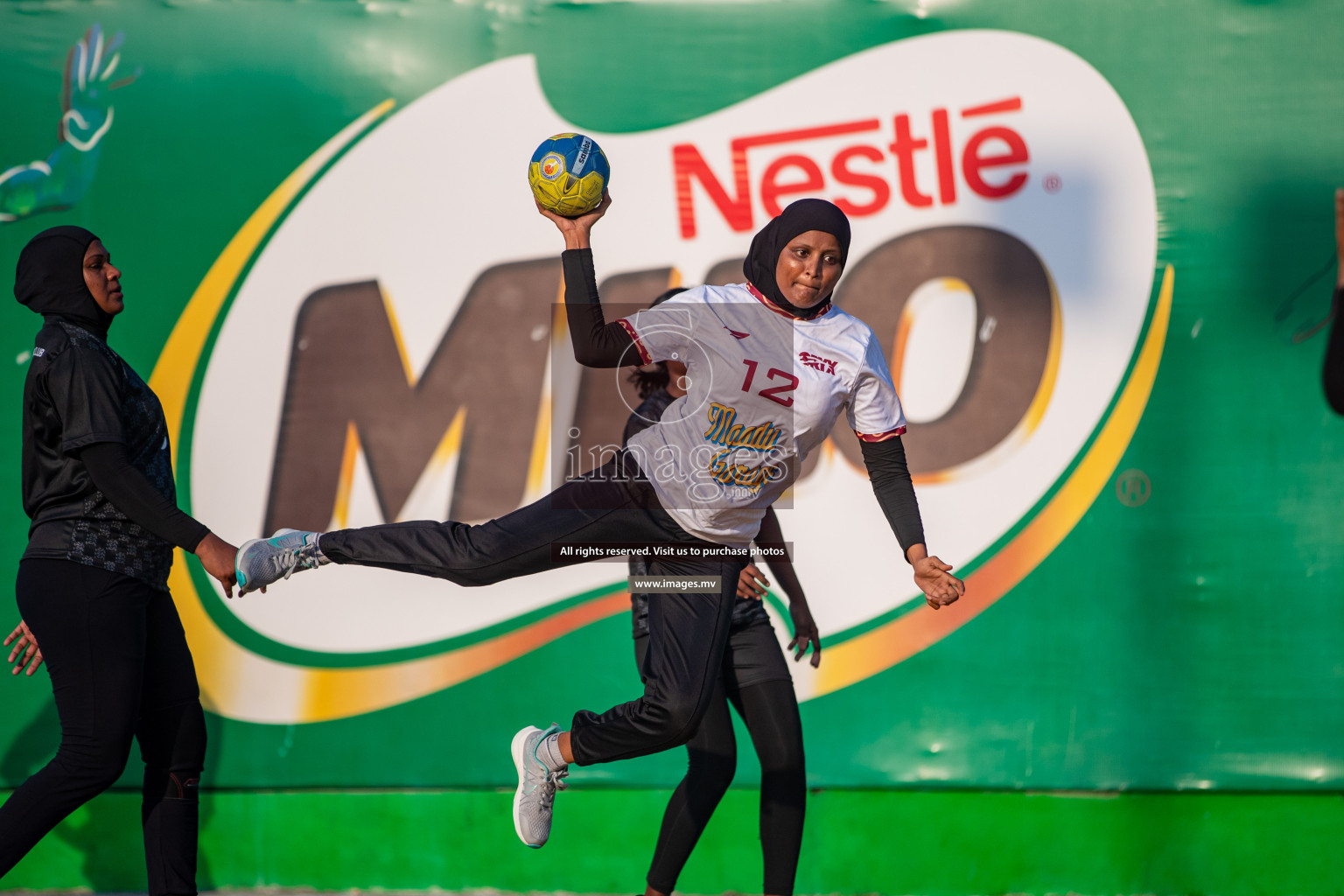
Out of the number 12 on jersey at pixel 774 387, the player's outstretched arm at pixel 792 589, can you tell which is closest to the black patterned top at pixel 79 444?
the number 12 on jersey at pixel 774 387

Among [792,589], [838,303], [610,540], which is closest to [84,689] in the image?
[610,540]

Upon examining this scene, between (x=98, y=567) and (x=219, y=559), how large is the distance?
408mm

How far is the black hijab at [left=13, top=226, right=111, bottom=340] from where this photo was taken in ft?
10.7

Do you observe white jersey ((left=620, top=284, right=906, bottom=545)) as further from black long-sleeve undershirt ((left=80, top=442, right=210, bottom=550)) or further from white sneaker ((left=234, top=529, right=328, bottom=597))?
black long-sleeve undershirt ((left=80, top=442, right=210, bottom=550))

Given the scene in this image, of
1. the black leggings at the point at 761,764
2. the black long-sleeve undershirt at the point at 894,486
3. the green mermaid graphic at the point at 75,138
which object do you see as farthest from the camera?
the green mermaid graphic at the point at 75,138

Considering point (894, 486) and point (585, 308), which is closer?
point (585, 308)

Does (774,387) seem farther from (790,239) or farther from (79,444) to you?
(79,444)

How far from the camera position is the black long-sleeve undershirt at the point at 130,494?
121 inches

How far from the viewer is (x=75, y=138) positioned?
4.75m

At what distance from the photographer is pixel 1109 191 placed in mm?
4496

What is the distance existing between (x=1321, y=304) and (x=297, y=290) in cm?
447

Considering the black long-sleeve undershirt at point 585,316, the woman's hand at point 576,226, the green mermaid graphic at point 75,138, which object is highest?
the green mermaid graphic at point 75,138

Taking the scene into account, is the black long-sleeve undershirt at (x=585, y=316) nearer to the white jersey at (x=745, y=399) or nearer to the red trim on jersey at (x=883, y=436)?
the white jersey at (x=745, y=399)

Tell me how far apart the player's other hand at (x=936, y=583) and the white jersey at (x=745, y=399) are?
1.51 feet
